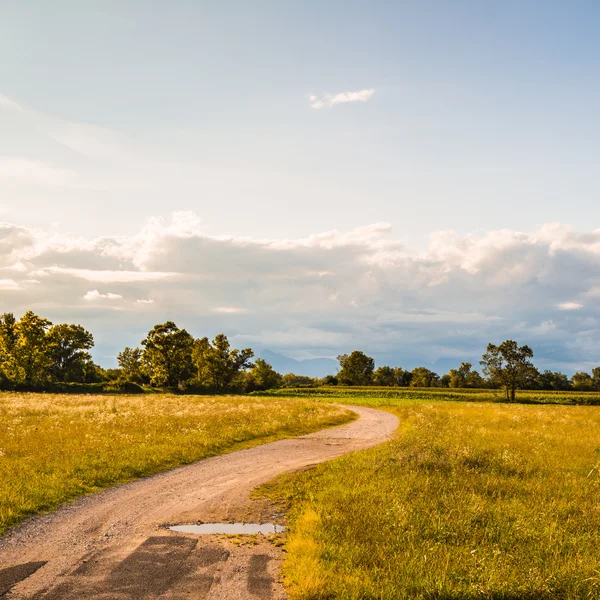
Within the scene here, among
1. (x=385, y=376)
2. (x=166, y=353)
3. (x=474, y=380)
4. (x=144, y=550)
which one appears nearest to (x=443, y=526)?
(x=144, y=550)

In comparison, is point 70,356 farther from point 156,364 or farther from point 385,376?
point 385,376

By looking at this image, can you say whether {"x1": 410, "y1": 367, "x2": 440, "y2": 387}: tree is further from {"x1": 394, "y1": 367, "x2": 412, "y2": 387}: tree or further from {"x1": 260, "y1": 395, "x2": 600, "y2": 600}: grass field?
{"x1": 260, "y1": 395, "x2": 600, "y2": 600}: grass field

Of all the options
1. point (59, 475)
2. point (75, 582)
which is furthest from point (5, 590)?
point (59, 475)

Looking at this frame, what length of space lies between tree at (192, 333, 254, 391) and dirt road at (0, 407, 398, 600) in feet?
257

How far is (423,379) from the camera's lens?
142m

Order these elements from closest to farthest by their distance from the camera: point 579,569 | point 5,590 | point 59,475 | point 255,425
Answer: point 5,590, point 579,569, point 59,475, point 255,425

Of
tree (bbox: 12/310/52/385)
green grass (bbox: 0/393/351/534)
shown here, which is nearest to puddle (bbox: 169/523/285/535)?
green grass (bbox: 0/393/351/534)

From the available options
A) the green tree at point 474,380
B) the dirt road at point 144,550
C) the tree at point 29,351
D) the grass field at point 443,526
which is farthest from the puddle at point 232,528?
the green tree at point 474,380

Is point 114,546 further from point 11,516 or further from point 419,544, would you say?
point 419,544

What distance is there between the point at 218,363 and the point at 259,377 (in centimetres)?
1642

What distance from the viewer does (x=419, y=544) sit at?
31.2ft

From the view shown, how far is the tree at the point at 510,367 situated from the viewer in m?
87.9

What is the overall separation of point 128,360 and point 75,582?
4909 inches

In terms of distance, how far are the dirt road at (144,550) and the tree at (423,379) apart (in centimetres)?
13194
